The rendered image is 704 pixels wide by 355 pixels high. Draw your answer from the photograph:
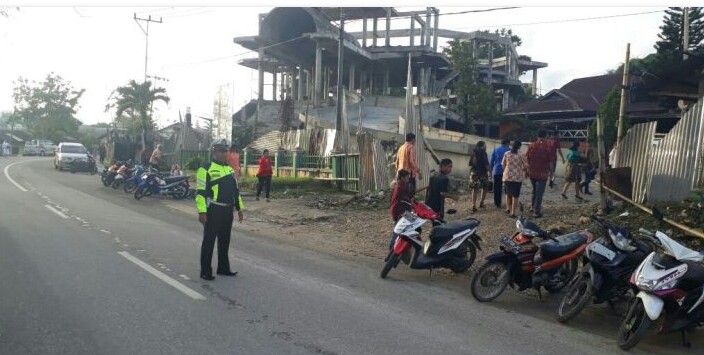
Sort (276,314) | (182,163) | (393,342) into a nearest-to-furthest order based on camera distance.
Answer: (393,342), (276,314), (182,163)

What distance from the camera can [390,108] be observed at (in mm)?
38875

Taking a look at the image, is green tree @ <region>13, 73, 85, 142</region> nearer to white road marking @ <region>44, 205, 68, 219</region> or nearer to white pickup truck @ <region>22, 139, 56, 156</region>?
white pickup truck @ <region>22, 139, 56, 156</region>

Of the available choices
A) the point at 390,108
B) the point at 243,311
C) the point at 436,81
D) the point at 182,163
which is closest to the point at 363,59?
the point at 390,108

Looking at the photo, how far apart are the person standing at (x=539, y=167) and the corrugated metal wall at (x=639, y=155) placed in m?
1.26

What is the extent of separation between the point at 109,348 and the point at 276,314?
164cm

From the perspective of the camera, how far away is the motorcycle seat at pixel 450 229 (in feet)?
25.6

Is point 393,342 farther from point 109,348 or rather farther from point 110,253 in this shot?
point 110,253

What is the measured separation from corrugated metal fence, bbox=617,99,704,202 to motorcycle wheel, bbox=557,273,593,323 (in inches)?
179

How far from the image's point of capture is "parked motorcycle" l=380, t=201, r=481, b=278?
7.80 m

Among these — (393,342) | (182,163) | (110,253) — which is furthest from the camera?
(182,163)

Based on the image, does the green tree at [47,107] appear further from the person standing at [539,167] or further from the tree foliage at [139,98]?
the person standing at [539,167]

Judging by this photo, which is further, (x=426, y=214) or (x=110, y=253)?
(x=110, y=253)

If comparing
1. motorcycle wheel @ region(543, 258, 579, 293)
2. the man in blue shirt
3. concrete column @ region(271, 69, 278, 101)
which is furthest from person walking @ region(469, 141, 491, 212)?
concrete column @ region(271, 69, 278, 101)

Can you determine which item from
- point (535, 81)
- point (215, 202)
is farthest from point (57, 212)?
point (535, 81)
